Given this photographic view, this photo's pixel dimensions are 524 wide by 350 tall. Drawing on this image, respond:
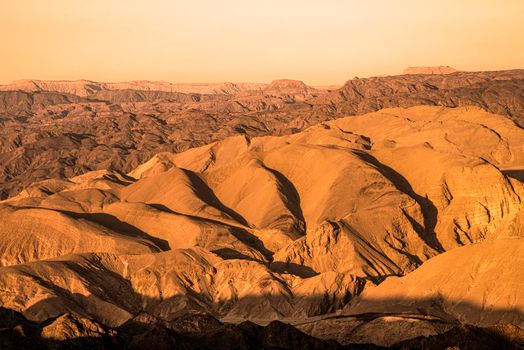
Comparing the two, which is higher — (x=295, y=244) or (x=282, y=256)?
(x=295, y=244)

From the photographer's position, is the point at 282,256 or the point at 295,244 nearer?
the point at 282,256

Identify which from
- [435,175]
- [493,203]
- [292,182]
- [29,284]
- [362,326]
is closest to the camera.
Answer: [362,326]

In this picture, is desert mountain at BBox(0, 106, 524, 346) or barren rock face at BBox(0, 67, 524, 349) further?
desert mountain at BBox(0, 106, 524, 346)

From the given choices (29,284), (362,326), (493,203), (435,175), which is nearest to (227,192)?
(435,175)

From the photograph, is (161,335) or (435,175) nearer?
(161,335)

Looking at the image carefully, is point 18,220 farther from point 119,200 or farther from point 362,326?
point 362,326

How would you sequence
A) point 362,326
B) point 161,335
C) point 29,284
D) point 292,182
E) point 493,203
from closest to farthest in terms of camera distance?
point 161,335 → point 362,326 → point 29,284 → point 493,203 → point 292,182

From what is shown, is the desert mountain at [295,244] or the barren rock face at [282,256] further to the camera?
the desert mountain at [295,244]

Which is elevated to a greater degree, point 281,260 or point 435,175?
point 435,175
